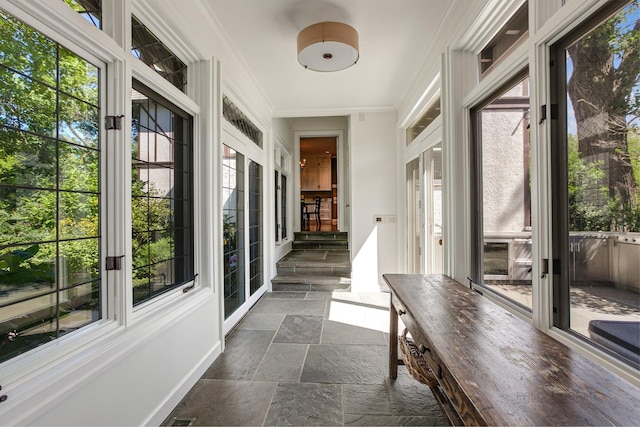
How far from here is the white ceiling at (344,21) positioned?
2182 mm

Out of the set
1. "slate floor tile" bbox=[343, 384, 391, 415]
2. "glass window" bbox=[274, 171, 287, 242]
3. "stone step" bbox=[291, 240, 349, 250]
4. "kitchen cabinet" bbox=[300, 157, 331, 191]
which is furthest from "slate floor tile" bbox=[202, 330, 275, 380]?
"kitchen cabinet" bbox=[300, 157, 331, 191]

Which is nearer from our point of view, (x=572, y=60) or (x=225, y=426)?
(x=572, y=60)

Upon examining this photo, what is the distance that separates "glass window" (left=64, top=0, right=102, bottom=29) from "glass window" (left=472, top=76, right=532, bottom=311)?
217 centimetres

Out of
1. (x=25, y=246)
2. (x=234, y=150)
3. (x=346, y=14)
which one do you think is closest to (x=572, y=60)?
(x=346, y=14)

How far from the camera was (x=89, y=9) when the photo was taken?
4.37 feet

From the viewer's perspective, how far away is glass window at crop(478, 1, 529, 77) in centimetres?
155

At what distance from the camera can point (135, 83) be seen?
5.37 ft

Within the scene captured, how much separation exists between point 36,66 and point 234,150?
202 cm

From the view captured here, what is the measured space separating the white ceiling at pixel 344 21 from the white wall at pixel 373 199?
0.50m

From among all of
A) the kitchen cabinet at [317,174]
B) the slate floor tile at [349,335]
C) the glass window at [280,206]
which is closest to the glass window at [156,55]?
the slate floor tile at [349,335]

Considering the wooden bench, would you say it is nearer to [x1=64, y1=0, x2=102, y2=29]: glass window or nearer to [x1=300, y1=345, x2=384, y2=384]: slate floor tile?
[x1=300, y1=345, x2=384, y2=384]: slate floor tile

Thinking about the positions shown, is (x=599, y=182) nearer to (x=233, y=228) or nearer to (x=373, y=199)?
(x=233, y=228)

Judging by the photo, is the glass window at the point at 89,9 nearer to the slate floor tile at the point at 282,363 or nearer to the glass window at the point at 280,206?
the slate floor tile at the point at 282,363

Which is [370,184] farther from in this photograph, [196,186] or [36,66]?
[36,66]
